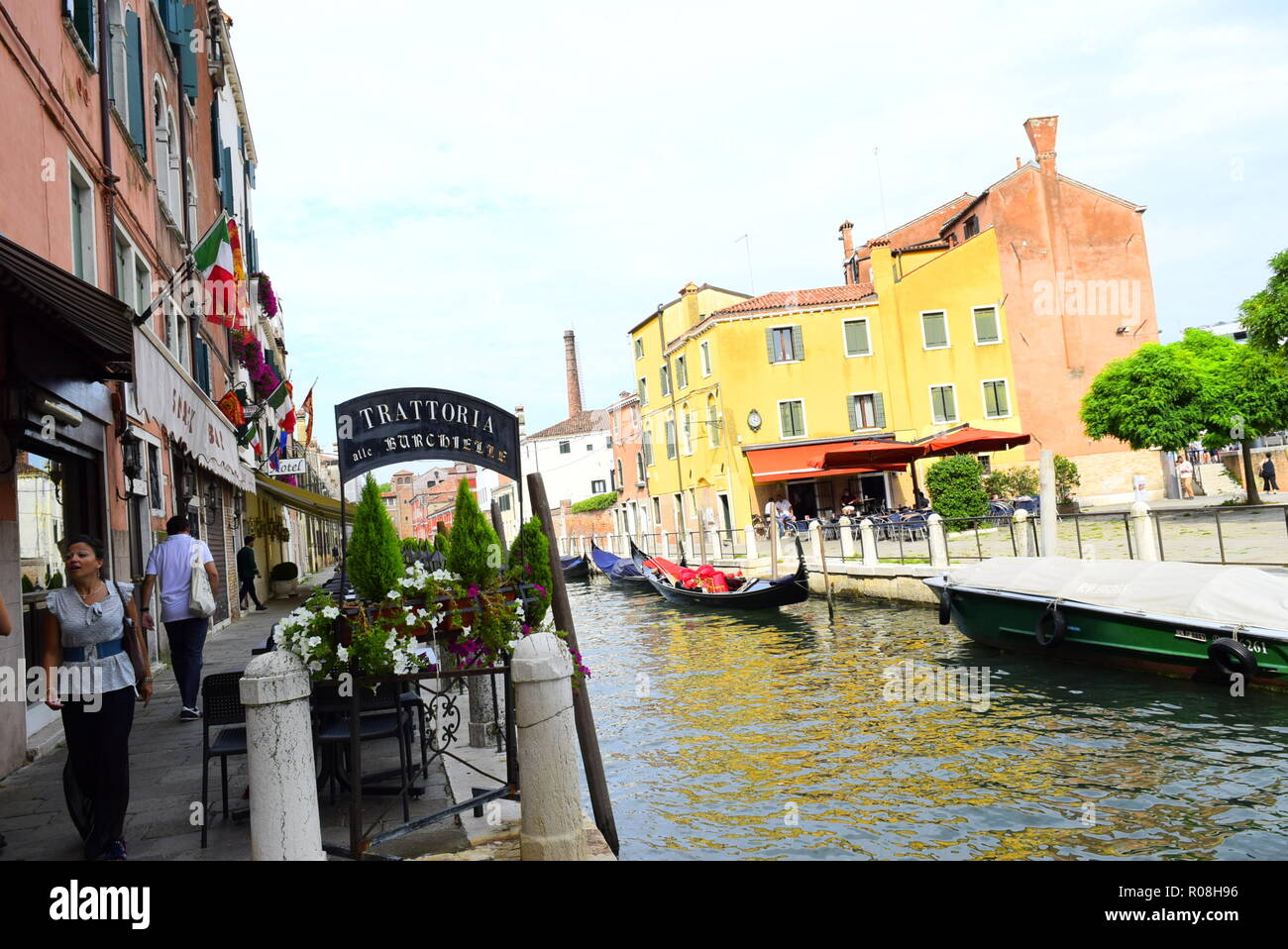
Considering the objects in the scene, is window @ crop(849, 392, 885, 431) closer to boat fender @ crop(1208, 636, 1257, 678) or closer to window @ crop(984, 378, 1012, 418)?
window @ crop(984, 378, 1012, 418)

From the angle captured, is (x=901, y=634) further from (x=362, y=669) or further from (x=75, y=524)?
(x=362, y=669)

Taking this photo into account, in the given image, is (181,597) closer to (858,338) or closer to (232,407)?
(232,407)

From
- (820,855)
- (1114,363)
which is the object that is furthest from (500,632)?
(1114,363)

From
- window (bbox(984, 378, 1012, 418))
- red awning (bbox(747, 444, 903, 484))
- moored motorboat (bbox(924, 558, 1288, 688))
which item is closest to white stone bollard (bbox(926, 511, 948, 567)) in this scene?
moored motorboat (bbox(924, 558, 1288, 688))

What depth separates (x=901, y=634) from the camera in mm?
14602

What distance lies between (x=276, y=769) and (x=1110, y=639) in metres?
9.38

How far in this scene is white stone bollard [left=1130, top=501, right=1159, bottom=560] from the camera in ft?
43.3

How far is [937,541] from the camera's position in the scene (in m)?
17.1

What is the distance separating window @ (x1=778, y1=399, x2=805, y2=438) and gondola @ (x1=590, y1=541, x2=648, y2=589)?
695cm

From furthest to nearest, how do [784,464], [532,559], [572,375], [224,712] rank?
[572,375] → [784,464] → [224,712] → [532,559]

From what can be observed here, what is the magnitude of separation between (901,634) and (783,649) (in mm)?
1783

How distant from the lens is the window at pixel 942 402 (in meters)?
32.8

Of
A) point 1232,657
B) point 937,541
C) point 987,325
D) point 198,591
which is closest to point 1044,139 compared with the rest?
point 987,325

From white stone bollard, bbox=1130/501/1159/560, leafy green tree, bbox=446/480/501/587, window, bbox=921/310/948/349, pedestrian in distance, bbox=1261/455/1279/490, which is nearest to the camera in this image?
leafy green tree, bbox=446/480/501/587
